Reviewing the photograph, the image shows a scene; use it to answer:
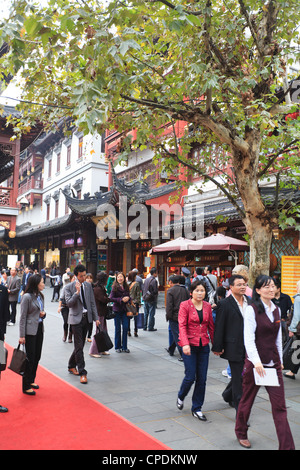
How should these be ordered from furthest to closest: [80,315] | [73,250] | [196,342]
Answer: [73,250]
[80,315]
[196,342]

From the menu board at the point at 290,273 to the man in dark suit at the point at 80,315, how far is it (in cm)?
692

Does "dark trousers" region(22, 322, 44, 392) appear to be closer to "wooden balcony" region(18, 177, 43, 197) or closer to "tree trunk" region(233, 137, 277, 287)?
"tree trunk" region(233, 137, 277, 287)

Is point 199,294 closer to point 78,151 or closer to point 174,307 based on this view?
point 174,307

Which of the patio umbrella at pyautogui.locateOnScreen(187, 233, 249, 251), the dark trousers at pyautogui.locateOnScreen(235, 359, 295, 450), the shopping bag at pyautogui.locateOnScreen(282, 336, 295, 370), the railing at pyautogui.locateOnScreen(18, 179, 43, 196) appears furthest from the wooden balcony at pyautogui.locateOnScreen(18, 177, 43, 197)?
the dark trousers at pyautogui.locateOnScreen(235, 359, 295, 450)

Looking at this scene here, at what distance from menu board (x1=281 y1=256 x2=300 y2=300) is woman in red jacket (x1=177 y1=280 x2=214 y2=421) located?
288 inches

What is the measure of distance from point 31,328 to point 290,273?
8350 millimetres

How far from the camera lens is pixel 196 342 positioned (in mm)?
5051

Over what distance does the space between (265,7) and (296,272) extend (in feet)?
23.9

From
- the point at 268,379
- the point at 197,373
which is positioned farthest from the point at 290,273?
the point at 268,379

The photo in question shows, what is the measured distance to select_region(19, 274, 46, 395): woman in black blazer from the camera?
5910mm

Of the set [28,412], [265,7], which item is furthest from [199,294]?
[265,7]

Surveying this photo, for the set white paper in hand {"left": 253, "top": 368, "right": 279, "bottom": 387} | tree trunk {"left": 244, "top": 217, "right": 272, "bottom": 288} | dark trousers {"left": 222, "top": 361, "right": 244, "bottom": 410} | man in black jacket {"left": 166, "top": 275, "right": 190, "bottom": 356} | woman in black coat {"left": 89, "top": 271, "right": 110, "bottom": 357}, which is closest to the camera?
white paper in hand {"left": 253, "top": 368, "right": 279, "bottom": 387}

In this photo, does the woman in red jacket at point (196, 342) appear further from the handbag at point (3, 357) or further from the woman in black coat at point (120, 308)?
the woman in black coat at point (120, 308)

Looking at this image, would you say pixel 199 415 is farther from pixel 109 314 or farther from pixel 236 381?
pixel 109 314
